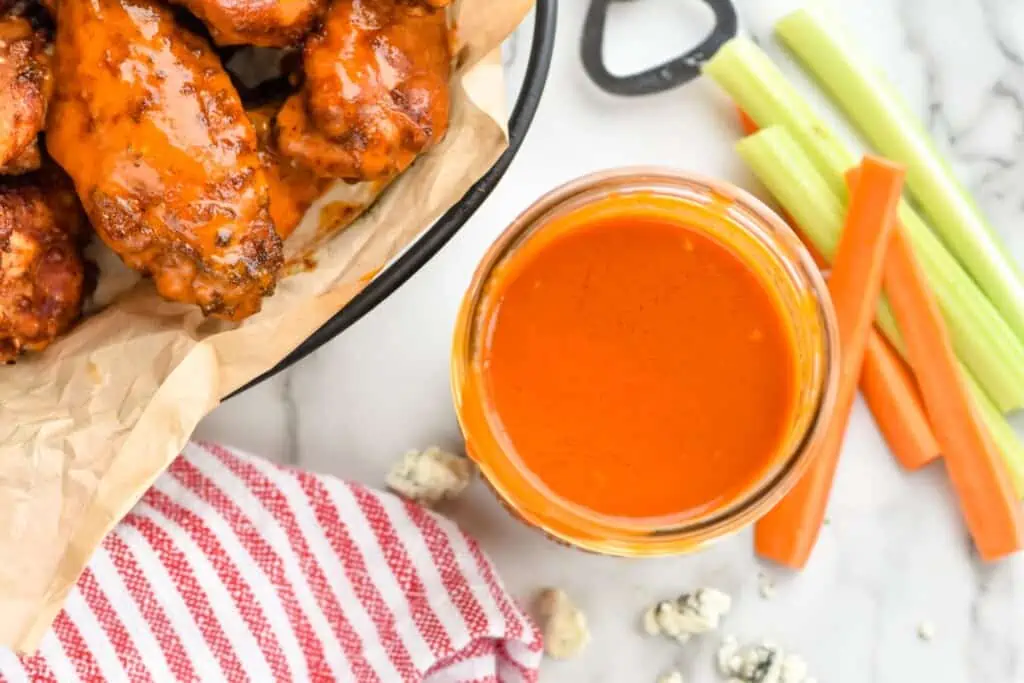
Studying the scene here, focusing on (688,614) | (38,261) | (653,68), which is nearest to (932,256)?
(653,68)

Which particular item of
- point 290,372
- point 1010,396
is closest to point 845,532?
point 1010,396

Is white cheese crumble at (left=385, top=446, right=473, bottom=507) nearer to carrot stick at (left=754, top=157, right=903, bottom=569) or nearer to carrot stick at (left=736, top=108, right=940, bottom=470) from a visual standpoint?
carrot stick at (left=754, top=157, right=903, bottom=569)

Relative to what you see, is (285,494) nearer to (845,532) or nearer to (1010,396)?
(845,532)

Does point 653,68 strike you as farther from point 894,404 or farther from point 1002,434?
point 1002,434

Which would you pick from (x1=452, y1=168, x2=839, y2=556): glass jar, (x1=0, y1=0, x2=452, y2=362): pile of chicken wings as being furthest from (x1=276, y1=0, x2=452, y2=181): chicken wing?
(x1=452, y1=168, x2=839, y2=556): glass jar

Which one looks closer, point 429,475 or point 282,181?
point 282,181

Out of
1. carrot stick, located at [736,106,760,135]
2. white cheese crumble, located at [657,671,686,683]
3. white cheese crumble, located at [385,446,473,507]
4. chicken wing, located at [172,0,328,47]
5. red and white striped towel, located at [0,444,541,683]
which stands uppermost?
chicken wing, located at [172,0,328,47]
